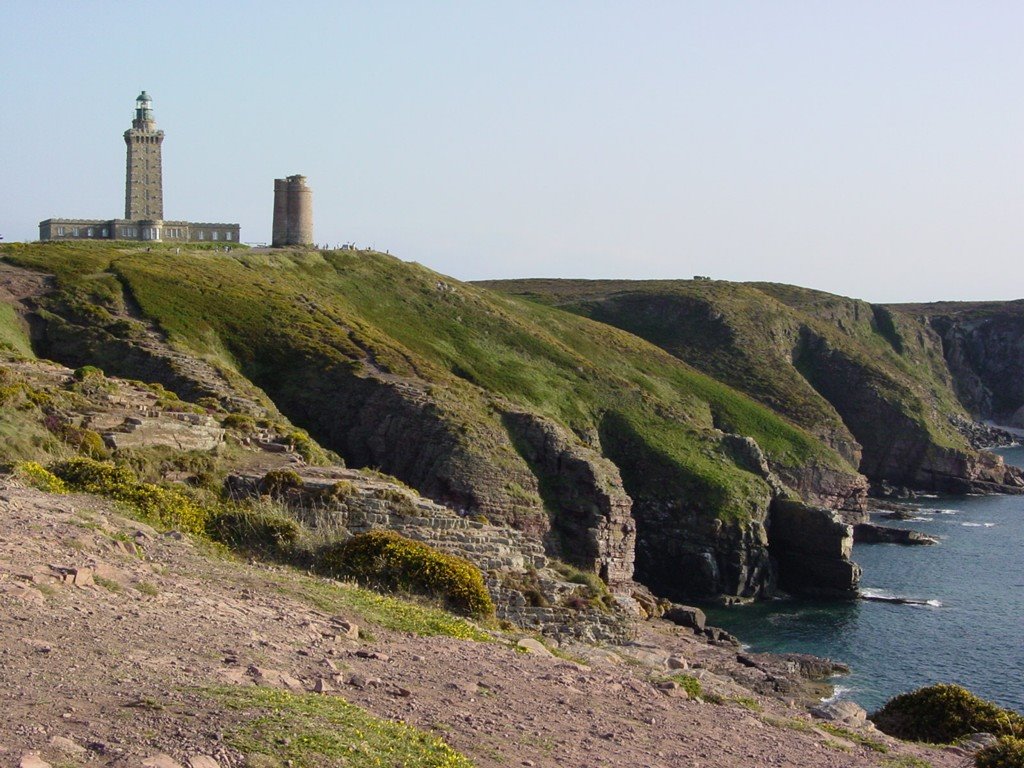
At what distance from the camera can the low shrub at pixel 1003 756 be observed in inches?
798

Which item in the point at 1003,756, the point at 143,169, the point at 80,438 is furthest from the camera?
the point at 143,169

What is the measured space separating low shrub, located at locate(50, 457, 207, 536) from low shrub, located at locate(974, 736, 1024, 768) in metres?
16.4

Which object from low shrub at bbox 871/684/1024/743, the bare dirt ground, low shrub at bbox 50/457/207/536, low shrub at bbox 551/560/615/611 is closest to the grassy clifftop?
low shrub at bbox 551/560/615/611

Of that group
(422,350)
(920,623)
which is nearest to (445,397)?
(422,350)

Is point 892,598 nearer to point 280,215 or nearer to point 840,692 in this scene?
point 840,692

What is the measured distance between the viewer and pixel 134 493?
95.9ft

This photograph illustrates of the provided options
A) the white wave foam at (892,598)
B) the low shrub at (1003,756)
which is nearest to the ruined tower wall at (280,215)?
the white wave foam at (892,598)

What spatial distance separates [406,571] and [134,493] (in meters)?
6.60

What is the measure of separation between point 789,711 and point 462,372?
244ft

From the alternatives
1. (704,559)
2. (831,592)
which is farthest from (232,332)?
Result: (831,592)

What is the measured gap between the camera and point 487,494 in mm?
72938

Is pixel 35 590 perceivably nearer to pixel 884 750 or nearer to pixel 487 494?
pixel 884 750

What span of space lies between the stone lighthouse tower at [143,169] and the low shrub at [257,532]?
374 ft

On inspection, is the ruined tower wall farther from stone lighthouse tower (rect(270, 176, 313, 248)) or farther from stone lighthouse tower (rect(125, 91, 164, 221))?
stone lighthouse tower (rect(125, 91, 164, 221))
